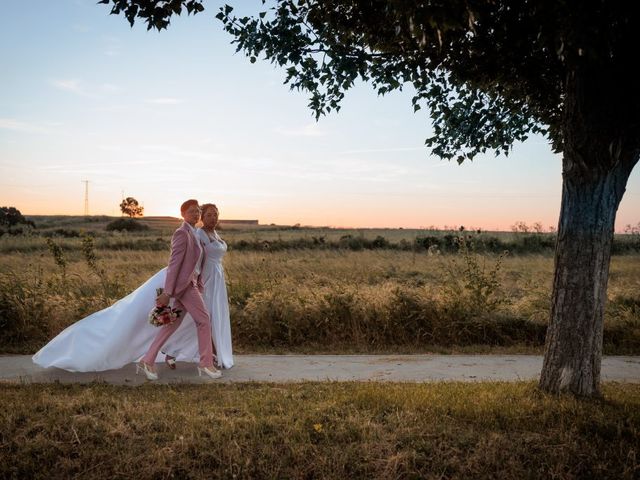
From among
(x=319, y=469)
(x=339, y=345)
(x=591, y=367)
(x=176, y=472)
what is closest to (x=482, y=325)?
(x=339, y=345)

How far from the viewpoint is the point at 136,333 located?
7430mm

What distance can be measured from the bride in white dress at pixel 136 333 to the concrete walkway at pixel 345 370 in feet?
0.63

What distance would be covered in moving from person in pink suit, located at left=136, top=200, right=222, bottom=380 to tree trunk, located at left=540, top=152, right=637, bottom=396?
4.17m

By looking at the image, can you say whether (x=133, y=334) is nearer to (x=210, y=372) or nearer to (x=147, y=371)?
(x=147, y=371)

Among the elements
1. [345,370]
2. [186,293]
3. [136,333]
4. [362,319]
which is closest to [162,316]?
[186,293]

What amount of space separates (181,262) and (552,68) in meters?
5.01

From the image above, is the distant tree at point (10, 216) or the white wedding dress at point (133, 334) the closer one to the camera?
the white wedding dress at point (133, 334)

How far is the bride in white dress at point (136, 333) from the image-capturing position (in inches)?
282

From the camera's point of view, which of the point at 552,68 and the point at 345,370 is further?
the point at 345,370

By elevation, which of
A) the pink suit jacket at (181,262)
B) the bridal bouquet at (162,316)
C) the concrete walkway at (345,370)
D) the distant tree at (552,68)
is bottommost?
the concrete walkway at (345,370)

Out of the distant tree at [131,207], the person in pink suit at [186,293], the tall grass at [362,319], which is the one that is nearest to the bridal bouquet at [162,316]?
the person in pink suit at [186,293]

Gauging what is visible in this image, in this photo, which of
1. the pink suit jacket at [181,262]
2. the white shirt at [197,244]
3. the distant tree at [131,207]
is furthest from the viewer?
the distant tree at [131,207]

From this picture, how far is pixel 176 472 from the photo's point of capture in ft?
14.7

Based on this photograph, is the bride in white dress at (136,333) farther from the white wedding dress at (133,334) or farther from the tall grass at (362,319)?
the tall grass at (362,319)
